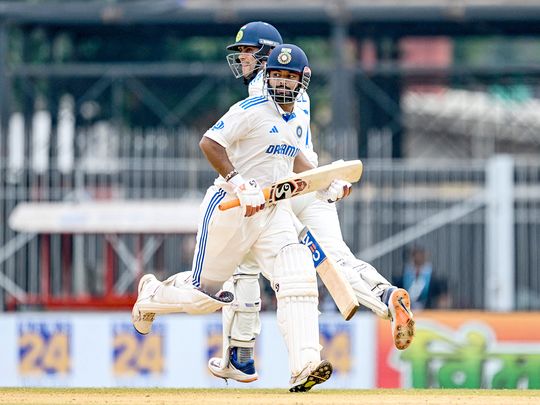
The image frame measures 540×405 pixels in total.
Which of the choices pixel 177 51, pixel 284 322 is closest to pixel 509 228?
pixel 284 322

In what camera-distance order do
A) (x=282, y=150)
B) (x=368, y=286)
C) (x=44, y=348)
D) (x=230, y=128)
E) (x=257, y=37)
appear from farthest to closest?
(x=44, y=348)
(x=257, y=37)
(x=368, y=286)
(x=282, y=150)
(x=230, y=128)

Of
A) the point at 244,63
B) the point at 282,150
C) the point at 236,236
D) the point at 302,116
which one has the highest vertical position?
the point at 244,63

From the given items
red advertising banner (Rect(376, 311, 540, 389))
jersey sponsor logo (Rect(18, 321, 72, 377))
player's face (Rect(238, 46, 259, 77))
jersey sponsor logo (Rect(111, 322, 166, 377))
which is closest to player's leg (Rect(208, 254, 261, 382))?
player's face (Rect(238, 46, 259, 77))

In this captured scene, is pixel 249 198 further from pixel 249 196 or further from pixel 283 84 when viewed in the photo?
pixel 283 84

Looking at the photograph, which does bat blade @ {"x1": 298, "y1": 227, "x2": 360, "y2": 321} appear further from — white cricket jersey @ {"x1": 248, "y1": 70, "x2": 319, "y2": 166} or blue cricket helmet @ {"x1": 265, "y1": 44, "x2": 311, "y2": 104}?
blue cricket helmet @ {"x1": 265, "y1": 44, "x2": 311, "y2": 104}

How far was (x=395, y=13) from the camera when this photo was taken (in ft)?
80.0

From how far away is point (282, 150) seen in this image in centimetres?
1039

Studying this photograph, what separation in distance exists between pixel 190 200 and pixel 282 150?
10018 millimetres

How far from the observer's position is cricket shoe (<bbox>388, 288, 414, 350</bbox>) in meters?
10.6

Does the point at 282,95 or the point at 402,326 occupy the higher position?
the point at 282,95

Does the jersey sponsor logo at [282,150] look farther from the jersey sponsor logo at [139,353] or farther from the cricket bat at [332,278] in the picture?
the jersey sponsor logo at [139,353]

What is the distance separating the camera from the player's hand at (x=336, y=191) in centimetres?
1060

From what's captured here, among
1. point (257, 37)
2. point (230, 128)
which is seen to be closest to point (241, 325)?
point (230, 128)

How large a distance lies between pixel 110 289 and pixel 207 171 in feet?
6.34
